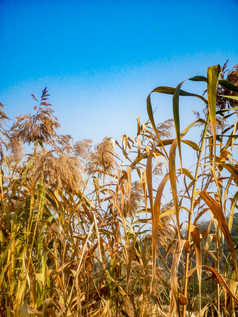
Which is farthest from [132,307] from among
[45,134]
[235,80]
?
[235,80]

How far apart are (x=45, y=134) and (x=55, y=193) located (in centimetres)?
46

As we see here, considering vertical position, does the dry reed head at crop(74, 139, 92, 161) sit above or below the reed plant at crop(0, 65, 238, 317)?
above

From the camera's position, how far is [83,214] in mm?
1646

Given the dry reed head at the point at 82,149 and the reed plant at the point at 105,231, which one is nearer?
the reed plant at the point at 105,231

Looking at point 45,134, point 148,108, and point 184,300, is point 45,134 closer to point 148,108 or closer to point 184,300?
point 148,108

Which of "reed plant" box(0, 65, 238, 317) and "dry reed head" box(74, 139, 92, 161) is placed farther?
"dry reed head" box(74, 139, 92, 161)

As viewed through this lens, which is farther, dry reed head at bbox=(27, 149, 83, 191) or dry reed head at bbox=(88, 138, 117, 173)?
dry reed head at bbox=(88, 138, 117, 173)

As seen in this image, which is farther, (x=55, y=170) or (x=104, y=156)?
(x=104, y=156)

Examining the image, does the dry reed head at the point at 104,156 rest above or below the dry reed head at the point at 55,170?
above

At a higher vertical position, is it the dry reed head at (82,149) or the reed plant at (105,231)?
the dry reed head at (82,149)

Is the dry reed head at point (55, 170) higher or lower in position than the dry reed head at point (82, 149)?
lower

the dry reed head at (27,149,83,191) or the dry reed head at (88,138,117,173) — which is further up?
the dry reed head at (88,138,117,173)

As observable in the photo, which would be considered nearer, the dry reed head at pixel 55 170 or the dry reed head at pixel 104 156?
the dry reed head at pixel 55 170

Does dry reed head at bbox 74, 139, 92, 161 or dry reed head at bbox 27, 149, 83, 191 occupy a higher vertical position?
dry reed head at bbox 74, 139, 92, 161
